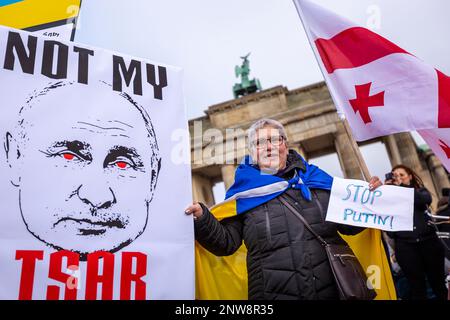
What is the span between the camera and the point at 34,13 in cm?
262

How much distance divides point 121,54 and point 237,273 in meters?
1.52

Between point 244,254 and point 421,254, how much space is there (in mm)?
2306

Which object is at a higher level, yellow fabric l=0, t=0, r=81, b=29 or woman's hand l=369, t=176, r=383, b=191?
yellow fabric l=0, t=0, r=81, b=29

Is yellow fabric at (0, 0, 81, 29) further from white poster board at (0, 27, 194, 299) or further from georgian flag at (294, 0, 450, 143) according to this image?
georgian flag at (294, 0, 450, 143)

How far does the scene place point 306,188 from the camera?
2.29m

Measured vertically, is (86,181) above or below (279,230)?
above

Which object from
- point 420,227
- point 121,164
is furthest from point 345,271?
Result: point 420,227

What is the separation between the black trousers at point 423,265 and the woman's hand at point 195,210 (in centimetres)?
283

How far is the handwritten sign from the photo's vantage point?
221 cm

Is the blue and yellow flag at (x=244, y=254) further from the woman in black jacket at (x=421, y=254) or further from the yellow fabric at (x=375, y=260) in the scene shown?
the woman in black jacket at (x=421, y=254)

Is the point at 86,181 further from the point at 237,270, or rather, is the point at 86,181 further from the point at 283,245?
the point at 237,270

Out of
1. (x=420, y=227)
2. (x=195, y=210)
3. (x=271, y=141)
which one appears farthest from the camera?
(x=420, y=227)

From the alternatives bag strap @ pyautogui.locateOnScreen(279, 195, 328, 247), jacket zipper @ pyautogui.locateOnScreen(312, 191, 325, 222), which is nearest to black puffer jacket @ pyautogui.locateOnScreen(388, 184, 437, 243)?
jacket zipper @ pyautogui.locateOnScreen(312, 191, 325, 222)
